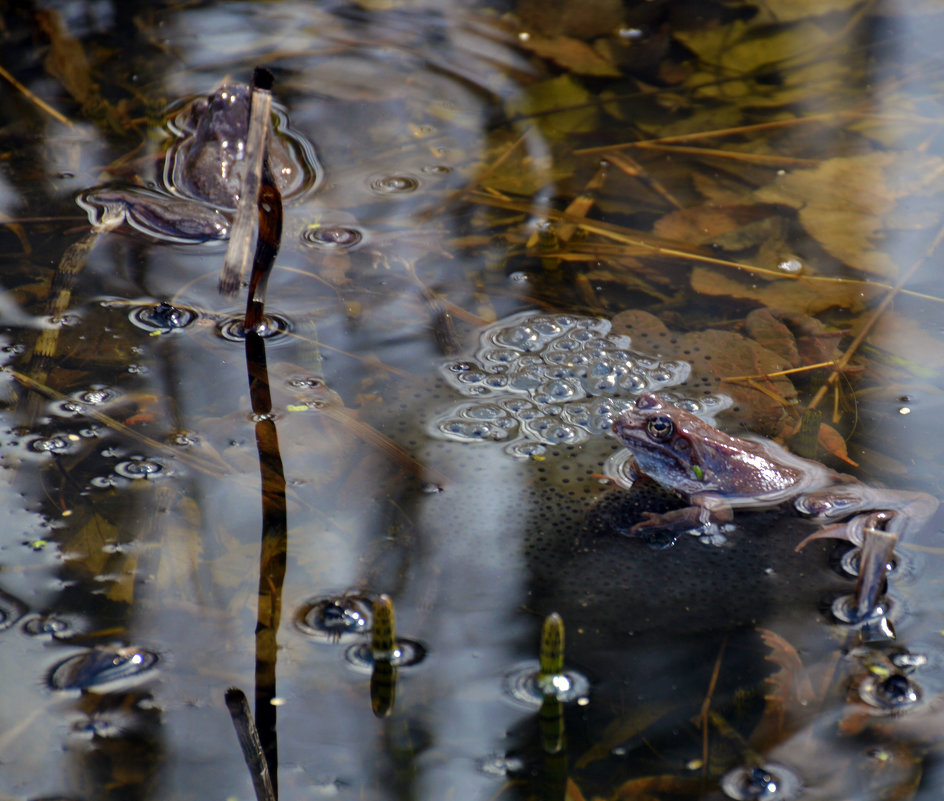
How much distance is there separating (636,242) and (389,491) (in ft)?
6.51

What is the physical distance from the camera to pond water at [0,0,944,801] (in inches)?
94.8

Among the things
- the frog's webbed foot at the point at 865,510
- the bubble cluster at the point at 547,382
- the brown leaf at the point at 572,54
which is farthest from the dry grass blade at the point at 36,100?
the frog's webbed foot at the point at 865,510

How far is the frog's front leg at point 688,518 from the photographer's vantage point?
121 inches

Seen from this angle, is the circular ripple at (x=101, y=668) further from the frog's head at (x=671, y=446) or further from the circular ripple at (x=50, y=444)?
the frog's head at (x=671, y=446)

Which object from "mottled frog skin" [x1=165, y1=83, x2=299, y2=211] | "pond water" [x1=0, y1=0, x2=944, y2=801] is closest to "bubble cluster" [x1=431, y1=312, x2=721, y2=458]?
"pond water" [x1=0, y1=0, x2=944, y2=801]

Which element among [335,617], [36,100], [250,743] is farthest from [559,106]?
[250,743]

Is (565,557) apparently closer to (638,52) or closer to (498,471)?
(498,471)

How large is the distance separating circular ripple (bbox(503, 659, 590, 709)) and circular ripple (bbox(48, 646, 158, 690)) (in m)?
0.98

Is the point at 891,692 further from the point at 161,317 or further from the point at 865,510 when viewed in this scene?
the point at 161,317

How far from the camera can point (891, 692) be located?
2.47 m

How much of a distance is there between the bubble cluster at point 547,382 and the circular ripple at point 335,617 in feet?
2.73

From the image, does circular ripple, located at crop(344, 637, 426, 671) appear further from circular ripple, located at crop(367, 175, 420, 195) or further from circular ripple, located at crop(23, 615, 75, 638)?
circular ripple, located at crop(367, 175, 420, 195)

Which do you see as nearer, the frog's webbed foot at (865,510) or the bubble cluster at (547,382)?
the frog's webbed foot at (865,510)

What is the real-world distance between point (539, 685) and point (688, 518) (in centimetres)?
88
